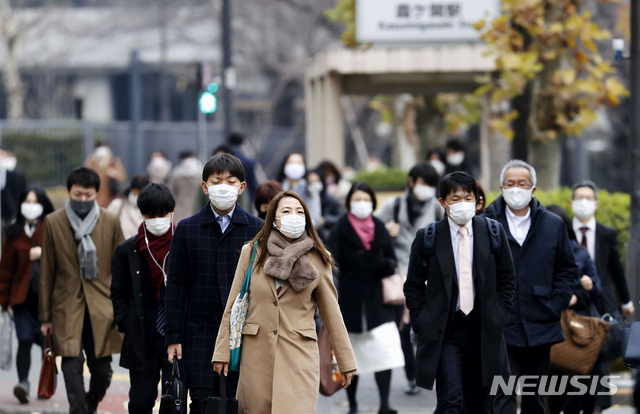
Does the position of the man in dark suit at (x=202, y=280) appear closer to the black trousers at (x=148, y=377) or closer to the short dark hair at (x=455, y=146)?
the black trousers at (x=148, y=377)

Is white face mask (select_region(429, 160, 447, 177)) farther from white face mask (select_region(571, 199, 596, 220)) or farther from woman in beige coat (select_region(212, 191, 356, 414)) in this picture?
woman in beige coat (select_region(212, 191, 356, 414))

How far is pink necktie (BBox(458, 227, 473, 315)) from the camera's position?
6004mm

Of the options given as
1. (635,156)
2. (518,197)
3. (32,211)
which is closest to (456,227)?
(518,197)

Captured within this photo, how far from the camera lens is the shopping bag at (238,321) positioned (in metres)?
5.38

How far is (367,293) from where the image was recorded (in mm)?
8141

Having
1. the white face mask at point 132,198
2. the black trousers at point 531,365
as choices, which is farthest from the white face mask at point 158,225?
the white face mask at point 132,198

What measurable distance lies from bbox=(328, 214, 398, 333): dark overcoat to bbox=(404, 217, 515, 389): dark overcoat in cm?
197

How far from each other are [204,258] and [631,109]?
4889mm

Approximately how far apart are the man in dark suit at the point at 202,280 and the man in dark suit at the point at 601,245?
317 centimetres

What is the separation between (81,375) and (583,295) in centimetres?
363

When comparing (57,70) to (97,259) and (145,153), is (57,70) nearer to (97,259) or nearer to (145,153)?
(145,153)

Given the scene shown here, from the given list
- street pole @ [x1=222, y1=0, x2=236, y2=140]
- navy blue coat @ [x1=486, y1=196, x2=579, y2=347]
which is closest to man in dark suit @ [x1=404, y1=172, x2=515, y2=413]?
navy blue coat @ [x1=486, y1=196, x2=579, y2=347]

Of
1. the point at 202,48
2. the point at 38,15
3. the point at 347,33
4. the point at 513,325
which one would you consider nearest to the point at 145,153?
the point at 38,15

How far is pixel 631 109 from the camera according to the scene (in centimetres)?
917
